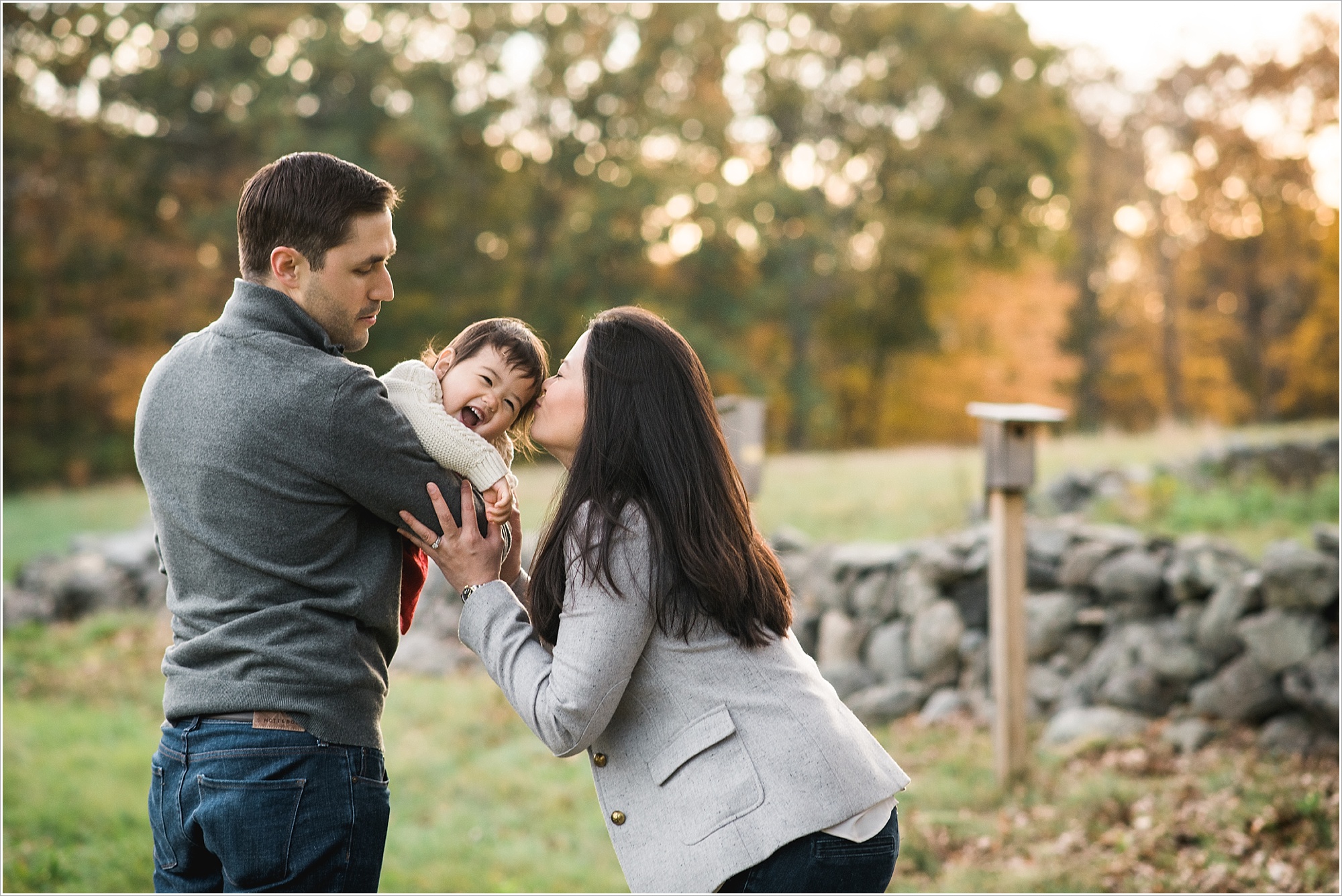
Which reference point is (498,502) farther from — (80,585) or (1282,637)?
(80,585)

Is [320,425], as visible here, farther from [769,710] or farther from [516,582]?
[769,710]

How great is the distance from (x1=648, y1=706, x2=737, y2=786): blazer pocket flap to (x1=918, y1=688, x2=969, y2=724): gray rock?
518cm

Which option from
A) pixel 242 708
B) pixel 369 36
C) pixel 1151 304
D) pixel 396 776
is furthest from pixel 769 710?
pixel 1151 304

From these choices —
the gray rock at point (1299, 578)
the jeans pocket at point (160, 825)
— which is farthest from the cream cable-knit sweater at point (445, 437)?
the gray rock at point (1299, 578)

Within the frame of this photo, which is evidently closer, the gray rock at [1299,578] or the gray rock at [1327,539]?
the gray rock at [1299,578]

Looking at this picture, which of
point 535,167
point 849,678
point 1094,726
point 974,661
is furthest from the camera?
point 535,167

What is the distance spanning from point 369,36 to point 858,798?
19834 millimetres

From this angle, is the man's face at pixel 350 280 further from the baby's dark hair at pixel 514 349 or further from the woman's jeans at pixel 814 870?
the woman's jeans at pixel 814 870

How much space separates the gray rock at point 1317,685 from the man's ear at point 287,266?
5367mm

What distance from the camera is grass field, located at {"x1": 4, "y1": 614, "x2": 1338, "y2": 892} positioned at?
15.3ft

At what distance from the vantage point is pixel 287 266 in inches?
82.6

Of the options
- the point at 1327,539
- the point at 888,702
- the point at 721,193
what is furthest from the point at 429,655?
the point at 721,193

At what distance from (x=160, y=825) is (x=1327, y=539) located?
20.3 feet

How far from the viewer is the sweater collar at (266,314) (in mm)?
2066
